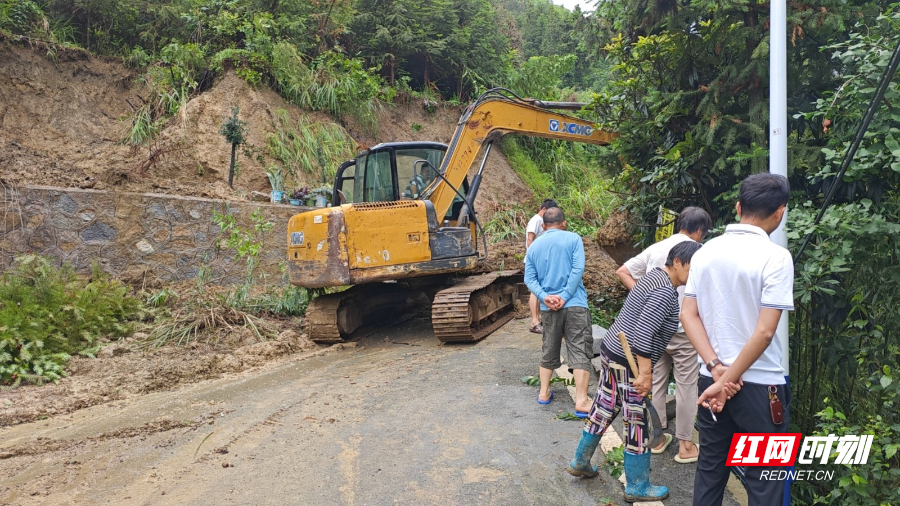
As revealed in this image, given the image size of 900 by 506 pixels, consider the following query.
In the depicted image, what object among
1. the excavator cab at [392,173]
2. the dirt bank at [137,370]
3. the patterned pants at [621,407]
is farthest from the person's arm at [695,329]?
the excavator cab at [392,173]

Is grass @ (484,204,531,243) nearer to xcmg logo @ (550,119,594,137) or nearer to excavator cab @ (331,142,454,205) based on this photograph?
xcmg logo @ (550,119,594,137)

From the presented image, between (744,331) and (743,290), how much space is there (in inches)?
6.7

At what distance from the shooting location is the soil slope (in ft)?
36.0

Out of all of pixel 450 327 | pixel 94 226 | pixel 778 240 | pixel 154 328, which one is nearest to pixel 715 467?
pixel 778 240

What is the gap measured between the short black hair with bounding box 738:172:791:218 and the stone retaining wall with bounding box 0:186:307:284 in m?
9.38

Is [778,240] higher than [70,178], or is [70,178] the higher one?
[70,178]

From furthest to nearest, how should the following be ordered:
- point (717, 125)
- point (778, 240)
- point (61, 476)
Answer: point (717, 125)
point (61, 476)
point (778, 240)

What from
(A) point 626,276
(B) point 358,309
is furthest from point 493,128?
(A) point 626,276

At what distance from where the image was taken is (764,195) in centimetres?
261

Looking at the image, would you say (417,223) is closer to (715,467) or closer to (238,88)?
(715,467)

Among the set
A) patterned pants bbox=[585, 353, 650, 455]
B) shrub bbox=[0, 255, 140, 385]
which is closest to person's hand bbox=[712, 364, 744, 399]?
patterned pants bbox=[585, 353, 650, 455]

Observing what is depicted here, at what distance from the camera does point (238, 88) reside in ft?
45.6

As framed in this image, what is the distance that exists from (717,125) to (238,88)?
1140cm

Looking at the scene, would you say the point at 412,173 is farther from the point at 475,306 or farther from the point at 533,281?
the point at 533,281
